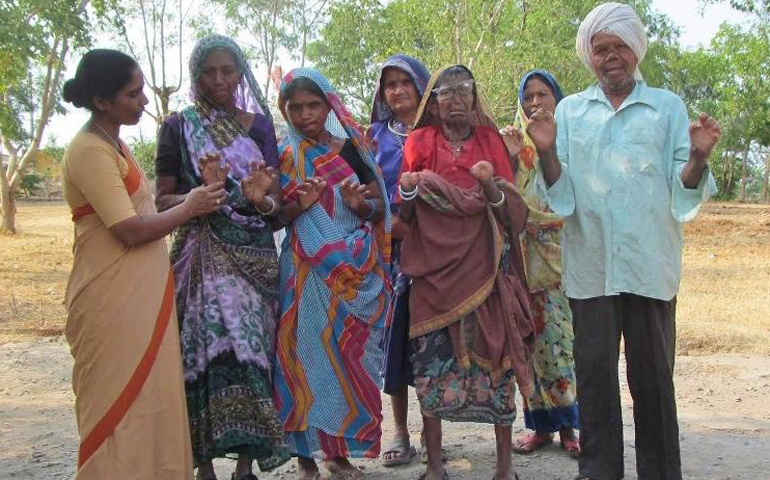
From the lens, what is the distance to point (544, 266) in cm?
421

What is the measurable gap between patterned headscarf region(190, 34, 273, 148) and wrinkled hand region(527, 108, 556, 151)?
1.30 metres

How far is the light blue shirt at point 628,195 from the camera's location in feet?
10.9

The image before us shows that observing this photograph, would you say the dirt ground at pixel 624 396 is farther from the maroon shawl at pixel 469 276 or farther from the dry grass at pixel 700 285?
the maroon shawl at pixel 469 276

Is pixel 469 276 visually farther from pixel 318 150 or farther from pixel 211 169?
pixel 211 169

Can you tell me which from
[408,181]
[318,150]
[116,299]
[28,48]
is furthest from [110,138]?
[28,48]

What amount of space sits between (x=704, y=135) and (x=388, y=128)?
1716 millimetres

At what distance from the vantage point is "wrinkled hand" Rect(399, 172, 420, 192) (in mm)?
3594

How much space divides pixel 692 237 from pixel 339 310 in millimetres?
15061

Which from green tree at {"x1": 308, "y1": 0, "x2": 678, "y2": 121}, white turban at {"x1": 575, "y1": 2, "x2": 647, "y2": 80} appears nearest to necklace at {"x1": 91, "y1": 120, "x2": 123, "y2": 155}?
white turban at {"x1": 575, "y1": 2, "x2": 647, "y2": 80}

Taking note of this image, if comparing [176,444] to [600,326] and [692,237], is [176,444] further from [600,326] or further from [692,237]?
[692,237]

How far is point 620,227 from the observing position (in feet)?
11.0

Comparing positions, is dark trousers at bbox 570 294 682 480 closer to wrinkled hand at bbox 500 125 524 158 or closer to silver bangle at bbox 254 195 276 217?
wrinkled hand at bbox 500 125 524 158

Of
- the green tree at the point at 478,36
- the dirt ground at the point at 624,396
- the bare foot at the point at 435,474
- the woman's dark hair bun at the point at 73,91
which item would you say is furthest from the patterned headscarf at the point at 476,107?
the green tree at the point at 478,36

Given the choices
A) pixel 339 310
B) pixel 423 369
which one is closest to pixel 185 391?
pixel 339 310
